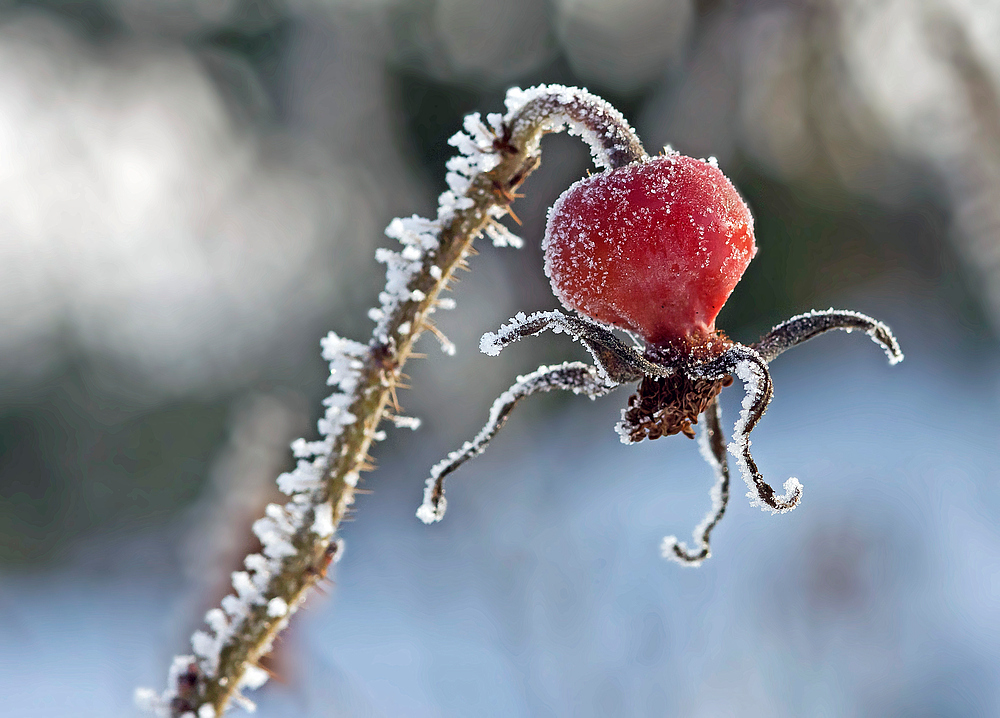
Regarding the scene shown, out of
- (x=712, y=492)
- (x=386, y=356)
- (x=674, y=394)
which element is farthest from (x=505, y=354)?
(x=386, y=356)

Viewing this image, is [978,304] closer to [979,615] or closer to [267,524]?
[979,615]

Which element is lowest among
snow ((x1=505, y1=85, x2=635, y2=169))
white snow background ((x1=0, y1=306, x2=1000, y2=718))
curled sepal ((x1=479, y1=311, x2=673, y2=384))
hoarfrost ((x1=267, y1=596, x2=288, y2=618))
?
hoarfrost ((x1=267, y1=596, x2=288, y2=618))

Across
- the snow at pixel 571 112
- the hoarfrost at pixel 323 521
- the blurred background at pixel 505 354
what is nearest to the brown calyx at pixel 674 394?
the snow at pixel 571 112

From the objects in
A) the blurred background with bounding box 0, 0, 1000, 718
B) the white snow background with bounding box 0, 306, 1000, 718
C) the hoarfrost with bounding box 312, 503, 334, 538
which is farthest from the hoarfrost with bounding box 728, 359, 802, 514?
the blurred background with bounding box 0, 0, 1000, 718

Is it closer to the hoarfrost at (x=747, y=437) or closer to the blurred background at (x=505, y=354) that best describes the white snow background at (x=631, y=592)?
the blurred background at (x=505, y=354)

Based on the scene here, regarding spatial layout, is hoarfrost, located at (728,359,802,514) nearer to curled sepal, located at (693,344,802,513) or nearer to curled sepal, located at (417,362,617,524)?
curled sepal, located at (693,344,802,513)

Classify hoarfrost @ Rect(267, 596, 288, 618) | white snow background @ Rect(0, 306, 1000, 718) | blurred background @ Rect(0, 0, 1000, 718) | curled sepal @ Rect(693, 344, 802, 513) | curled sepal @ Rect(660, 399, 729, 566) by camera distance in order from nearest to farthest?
hoarfrost @ Rect(267, 596, 288, 618) < curled sepal @ Rect(693, 344, 802, 513) < curled sepal @ Rect(660, 399, 729, 566) < white snow background @ Rect(0, 306, 1000, 718) < blurred background @ Rect(0, 0, 1000, 718)
